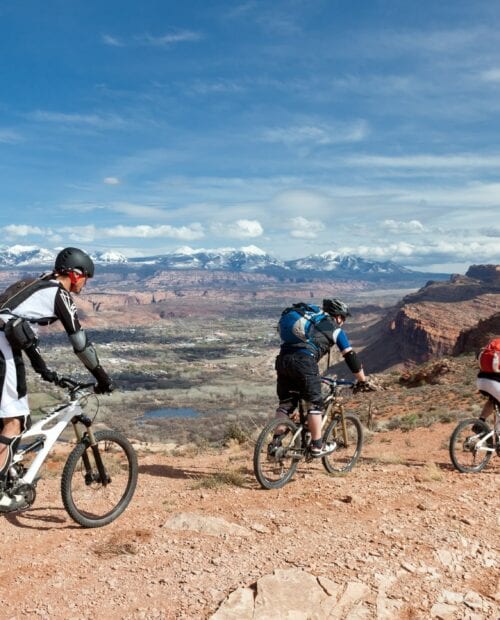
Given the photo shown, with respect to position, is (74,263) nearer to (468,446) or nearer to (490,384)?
(490,384)

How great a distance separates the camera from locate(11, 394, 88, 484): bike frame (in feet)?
16.4

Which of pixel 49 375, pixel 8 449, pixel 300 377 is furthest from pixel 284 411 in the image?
pixel 8 449

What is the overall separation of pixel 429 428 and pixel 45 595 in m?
13.5

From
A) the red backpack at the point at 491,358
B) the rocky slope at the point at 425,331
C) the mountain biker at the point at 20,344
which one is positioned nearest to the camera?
the mountain biker at the point at 20,344

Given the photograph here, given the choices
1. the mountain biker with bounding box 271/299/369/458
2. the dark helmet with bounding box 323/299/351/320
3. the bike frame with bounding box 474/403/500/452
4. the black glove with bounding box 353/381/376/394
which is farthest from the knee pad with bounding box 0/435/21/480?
the bike frame with bounding box 474/403/500/452

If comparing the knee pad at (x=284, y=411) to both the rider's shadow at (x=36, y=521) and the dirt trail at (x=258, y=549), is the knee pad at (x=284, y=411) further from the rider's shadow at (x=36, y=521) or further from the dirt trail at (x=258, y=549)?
the rider's shadow at (x=36, y=521)

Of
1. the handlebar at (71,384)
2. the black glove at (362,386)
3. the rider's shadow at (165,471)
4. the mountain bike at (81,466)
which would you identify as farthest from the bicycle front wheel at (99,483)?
the black glove at (362,386)

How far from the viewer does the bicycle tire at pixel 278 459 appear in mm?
6870

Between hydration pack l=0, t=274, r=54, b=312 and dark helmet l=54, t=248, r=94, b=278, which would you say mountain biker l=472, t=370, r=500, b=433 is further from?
hydration pack l=0, t=274, r=54, b=312

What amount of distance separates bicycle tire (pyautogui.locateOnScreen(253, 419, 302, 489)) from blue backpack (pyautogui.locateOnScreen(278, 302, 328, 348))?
1.15 metres

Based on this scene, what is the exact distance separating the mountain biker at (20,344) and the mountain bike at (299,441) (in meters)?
2.93

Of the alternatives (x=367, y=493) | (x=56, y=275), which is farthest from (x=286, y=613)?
(x=56, y=275)

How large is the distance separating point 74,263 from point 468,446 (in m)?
6.70

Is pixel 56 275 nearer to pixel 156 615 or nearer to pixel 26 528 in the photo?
pixel 26 528
